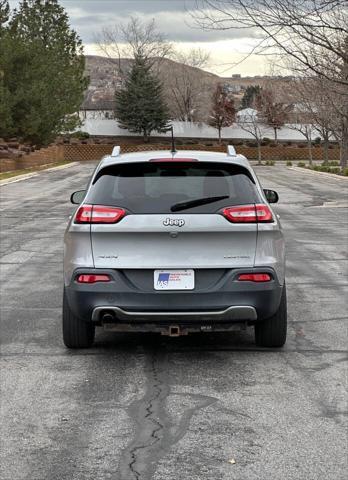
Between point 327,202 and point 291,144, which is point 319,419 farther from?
point 291,144

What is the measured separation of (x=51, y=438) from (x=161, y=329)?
1707 millimetres

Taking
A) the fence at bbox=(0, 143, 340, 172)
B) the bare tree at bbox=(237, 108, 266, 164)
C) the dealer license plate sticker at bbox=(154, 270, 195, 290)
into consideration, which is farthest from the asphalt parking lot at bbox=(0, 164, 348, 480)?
the bare tree at bbox=(237, 108, 266, 164)

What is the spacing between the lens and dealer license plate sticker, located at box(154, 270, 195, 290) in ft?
21.4

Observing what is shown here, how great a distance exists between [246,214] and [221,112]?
3209 inches

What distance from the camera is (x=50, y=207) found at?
23.5 meters

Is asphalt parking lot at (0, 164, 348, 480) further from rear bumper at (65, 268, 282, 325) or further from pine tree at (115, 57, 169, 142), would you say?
pine tree at (115, 57, 169, 142)

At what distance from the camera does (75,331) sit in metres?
7.18

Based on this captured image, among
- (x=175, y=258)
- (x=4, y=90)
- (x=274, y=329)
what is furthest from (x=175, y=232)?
(x=4, y=90)

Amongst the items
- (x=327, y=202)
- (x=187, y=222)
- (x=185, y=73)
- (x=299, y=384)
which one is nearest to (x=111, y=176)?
(x=187, y=222)

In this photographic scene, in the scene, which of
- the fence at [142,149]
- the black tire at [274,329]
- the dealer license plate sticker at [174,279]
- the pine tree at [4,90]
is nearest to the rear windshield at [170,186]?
the dealer license plate sticker at [174,279]

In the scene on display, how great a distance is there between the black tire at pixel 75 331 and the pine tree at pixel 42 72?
36.2 meters

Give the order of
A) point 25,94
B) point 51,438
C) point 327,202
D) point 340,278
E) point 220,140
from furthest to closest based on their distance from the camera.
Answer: point 220,140 → point 25,94 → point 327,202 → point 340,278 → point 51,438

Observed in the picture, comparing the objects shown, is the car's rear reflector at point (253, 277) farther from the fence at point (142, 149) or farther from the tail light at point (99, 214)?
the fence at point (142, 149)

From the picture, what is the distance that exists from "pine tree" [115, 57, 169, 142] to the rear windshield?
240ft
